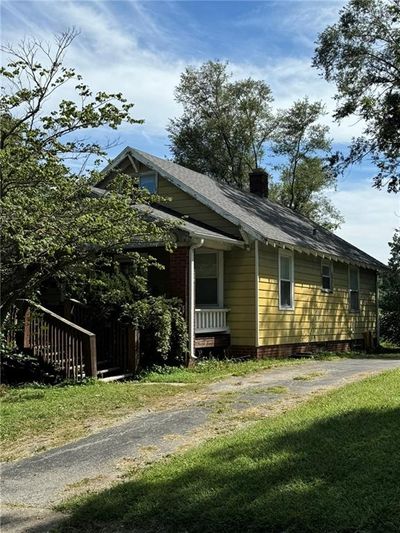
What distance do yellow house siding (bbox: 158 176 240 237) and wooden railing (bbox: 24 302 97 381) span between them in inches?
216

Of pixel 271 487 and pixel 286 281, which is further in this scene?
pixel 286 281

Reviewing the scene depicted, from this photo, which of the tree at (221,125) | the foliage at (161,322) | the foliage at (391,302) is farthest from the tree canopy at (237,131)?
the foliage at (161,322)

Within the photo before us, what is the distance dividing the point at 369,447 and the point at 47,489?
2.89 metres

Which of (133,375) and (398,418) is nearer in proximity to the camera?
(398,418)

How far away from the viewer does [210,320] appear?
14992mm

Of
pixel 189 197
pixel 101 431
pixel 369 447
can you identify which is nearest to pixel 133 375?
pixel 101 431

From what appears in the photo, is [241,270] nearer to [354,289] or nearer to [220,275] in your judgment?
[220,275]

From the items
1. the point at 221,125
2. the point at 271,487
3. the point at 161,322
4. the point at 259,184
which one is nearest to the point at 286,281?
the point at 161,322

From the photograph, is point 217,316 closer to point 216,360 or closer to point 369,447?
point 216,360

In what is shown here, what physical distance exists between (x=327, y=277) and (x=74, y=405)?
41.6 ft

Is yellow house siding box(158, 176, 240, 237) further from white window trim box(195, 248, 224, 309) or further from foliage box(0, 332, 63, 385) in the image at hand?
foliage box(0, 332, 63, 385)

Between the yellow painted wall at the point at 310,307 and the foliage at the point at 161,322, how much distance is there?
3037 millimetres

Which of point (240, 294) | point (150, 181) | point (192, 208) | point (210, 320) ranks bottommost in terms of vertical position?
point (210, 320)

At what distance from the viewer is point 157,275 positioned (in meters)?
14.7
